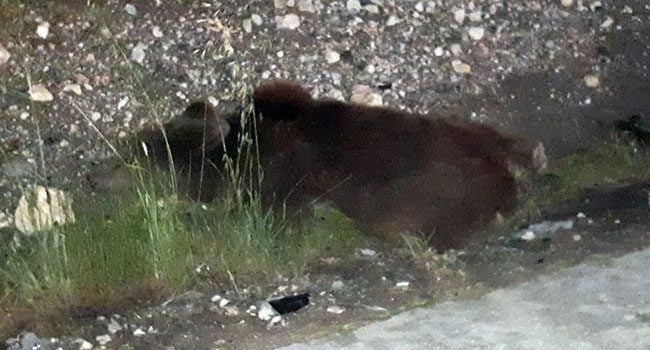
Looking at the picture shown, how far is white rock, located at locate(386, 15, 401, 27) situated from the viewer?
125 inches

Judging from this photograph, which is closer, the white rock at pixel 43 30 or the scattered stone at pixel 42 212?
the scattered stone at pixel 42 212

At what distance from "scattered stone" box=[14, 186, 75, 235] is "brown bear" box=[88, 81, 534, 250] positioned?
0.35 m

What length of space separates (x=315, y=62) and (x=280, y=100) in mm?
203

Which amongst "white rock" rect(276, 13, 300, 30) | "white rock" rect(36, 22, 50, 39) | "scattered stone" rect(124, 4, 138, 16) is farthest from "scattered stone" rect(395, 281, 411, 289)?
"white rock" rect(36, 22, 50, 39)

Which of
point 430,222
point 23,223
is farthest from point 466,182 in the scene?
point 23,223

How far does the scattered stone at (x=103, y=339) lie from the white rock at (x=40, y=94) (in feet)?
3.11

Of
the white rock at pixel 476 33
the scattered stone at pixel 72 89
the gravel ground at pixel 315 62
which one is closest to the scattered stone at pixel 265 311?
the gravel ground at pixel 315 62

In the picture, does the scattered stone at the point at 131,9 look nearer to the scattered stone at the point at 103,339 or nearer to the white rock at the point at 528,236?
the scattered stone at the point at 103,339

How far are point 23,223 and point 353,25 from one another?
52.8 inches

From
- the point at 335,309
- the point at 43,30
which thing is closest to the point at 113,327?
the point at 335,309

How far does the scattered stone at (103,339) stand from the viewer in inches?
87.2

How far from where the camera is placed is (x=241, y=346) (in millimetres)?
2207

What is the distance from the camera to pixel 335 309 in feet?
7.68

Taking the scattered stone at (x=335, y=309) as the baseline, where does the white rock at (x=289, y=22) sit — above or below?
above
